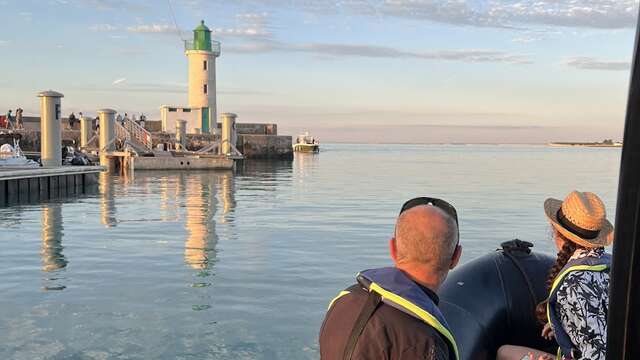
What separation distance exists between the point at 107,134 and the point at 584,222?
39.0 m

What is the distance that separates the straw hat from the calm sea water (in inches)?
149

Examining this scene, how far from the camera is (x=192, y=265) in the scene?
11094 mm

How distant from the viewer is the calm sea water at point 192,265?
22.7ft

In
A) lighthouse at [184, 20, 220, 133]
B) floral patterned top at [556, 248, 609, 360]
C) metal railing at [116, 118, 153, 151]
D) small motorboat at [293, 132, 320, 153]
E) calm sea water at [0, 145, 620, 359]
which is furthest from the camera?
small motorboat at [293, 132, 320, 153]

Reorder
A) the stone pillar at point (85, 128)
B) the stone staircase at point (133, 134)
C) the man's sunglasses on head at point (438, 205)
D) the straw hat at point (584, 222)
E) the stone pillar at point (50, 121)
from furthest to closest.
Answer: the stone staircase at point (133, 134) → the stone pillar at point (85, 128) → the stone pillar at point (50, 121) → the straw hat at point (584, 222) → the man's sunglasses on head at point (438, 205)

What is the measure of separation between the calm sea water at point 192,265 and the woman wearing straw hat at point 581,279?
12.1ft

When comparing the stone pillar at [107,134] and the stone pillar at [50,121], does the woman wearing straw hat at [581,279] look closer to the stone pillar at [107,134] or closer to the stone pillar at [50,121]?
the stone pillar at [50,121]

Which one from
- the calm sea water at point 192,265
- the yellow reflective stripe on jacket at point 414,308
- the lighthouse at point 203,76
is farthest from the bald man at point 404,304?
the lighthouse at point 203,76

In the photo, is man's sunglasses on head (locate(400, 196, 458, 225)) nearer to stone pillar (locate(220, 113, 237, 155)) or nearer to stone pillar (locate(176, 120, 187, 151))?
stone pillar (locate(220, 113, 237, 155))

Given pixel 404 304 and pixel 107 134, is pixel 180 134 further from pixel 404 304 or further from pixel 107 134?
pixel 404 304

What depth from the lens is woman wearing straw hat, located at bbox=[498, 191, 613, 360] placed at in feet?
9.87

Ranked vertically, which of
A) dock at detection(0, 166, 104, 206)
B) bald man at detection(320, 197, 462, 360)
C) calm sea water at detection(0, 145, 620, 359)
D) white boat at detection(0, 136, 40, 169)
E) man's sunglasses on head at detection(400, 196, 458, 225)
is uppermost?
man's sunglasses on head at detection(400, 196, 458, 225)

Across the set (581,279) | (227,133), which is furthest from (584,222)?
(227,133)

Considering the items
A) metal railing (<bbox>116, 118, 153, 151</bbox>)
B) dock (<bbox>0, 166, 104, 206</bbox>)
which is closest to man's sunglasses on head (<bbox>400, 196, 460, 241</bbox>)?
dock (<bbox>0, 166, 104, 206</bbox>)
